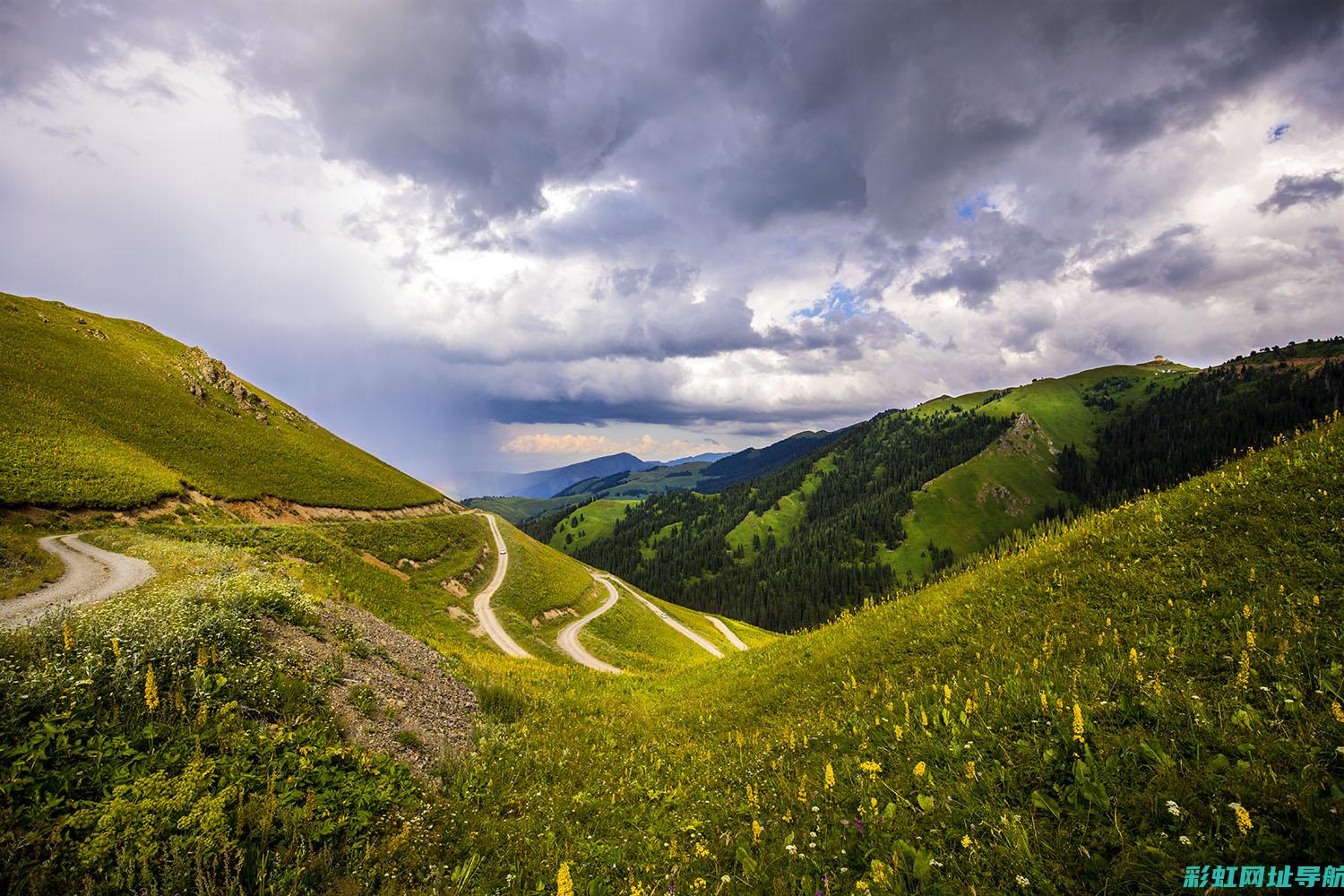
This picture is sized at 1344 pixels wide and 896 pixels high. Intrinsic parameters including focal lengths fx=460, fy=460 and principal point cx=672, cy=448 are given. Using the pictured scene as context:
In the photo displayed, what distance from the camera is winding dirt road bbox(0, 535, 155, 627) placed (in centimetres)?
1099

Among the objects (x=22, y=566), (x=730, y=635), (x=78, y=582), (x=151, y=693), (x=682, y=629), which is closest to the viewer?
(x=151, y=693)

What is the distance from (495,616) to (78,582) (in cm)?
3562

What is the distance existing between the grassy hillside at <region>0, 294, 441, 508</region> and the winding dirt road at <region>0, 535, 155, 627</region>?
13363mm

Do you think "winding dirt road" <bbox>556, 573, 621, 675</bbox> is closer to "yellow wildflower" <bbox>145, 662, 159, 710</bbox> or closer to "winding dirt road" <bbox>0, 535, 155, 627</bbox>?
"winding dirt road" <bbox>0, 535, 155, 627</bbox>

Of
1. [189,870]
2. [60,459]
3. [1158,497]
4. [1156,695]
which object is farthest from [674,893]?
[60,459]

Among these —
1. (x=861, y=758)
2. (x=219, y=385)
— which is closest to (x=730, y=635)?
(x=861, y=758)

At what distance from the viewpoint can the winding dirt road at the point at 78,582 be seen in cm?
1099

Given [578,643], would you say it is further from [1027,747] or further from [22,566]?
[1027,747]

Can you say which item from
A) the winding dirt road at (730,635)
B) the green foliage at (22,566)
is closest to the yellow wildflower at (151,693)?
the green foliage at (22,566)

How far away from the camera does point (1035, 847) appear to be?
13.1 feet

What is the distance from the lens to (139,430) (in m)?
47.4

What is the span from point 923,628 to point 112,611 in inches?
629

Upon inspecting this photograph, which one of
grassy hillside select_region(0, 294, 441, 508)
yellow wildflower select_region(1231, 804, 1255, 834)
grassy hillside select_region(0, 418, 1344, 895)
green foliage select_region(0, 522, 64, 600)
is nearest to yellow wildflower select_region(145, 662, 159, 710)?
grassy hillside select_region(0, 418, 1344, 895)

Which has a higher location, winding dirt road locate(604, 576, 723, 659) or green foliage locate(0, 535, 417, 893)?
green foliage locate(0, 535, 417, 893)
